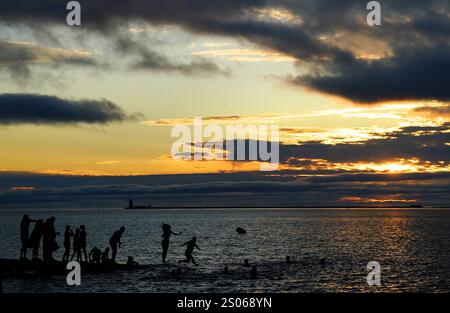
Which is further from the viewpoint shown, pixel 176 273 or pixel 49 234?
pixel 176 273

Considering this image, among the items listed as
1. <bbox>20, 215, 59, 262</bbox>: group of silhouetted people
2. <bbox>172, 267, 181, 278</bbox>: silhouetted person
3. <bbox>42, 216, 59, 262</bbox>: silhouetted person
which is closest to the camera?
<bbox>20, 215, 59, 262</bbox>: group of silhouetted people

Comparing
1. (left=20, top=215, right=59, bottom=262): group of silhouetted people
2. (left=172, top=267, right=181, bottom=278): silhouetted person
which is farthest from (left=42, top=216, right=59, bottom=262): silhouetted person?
(left=172, top=267, right=181, bottom=278): silhouetted person

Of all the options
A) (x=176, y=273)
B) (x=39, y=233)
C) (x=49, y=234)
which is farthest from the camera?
(x=176, y=273)

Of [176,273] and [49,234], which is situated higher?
[49,234]

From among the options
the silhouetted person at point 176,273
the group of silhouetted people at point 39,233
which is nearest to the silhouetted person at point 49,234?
the group of silhouetted people at point 39,233

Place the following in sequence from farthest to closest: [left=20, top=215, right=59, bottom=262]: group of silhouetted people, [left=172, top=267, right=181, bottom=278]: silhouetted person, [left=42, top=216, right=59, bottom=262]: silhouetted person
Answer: [left=172, top=267, right=181, bottom=278]: silhouetted person, [left=42, top=216, right=59, bottom=262]: silhouetted person, [left=20, top=215, right=59, bottom=262]: group of silhouetted people

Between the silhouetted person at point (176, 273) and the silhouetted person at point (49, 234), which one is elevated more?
the silhouetted person at point (49, 234)

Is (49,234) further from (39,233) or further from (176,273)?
(176,273)

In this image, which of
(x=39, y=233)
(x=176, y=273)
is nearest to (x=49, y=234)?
(x=39, y=233)

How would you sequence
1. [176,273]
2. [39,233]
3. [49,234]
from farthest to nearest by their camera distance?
[176,273] → [39,233] → [49,234]

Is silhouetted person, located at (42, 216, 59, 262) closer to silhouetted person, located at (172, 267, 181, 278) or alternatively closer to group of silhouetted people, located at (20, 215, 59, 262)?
group of silhouetted people, located at (20, 215, 59, 262)

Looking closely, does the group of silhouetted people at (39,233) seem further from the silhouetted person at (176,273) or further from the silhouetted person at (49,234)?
the silhouetted person at (176,273)
